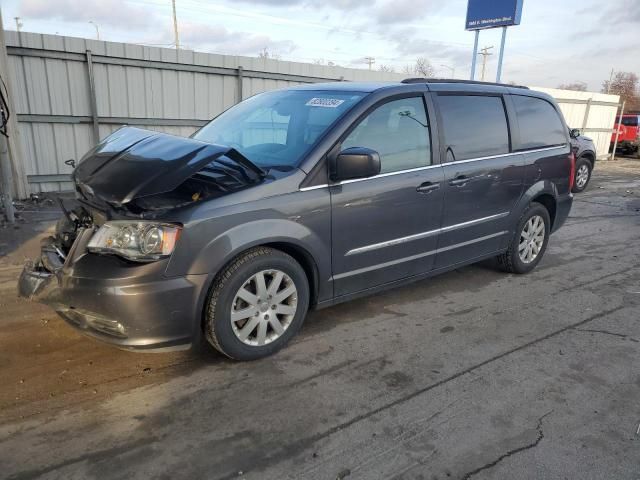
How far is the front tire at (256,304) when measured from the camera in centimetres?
304

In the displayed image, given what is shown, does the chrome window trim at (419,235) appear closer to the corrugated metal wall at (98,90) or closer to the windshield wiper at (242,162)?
the windshield wiper at (242,162)

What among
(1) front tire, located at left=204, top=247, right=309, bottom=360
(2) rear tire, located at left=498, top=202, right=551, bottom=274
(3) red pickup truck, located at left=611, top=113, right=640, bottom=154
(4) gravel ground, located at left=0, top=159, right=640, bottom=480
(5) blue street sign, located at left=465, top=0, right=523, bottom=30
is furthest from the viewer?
(3) red pickup truck, located at left=611, top=113, right=640, bottom=154

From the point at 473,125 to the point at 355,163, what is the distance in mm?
1648

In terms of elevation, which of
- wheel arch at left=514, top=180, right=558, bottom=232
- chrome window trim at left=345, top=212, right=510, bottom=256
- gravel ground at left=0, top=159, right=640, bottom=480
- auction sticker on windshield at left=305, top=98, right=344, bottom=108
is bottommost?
gravel ground at left=0, top=159, right=640, bottom=480

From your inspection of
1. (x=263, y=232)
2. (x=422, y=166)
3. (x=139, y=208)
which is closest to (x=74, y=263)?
(x=139, y=208)

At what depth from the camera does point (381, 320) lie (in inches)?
159

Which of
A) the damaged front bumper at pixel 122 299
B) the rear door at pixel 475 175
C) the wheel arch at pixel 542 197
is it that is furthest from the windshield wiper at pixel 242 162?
the wheel arch at pixel 542 197

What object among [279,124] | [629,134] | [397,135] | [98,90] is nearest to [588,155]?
[397,135]

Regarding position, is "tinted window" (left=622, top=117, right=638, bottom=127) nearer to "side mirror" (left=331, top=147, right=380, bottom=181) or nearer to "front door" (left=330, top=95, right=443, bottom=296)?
"front door" (left=330, top=95, right=443, bottom=296)

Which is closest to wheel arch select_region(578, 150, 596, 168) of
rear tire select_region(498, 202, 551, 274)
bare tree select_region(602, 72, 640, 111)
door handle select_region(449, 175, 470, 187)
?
rear tire select_region(498, 202, 551, 274)

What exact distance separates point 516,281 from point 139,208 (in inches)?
153

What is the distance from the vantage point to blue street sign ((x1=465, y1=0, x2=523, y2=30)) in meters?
14.3

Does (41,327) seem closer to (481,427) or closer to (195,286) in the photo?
(195,286)

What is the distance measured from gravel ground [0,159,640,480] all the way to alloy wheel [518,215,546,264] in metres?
0.87
